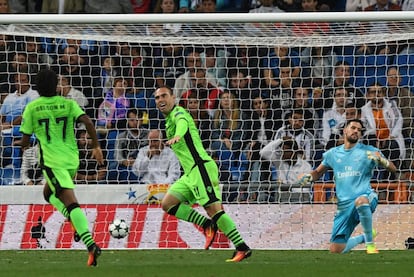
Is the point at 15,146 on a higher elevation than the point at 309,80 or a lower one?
lower

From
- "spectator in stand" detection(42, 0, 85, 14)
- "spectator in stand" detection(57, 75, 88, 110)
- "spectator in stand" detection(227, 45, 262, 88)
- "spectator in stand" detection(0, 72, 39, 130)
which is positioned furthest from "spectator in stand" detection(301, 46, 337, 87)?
"spectator in stand" detection(42, 0, 85, 14)

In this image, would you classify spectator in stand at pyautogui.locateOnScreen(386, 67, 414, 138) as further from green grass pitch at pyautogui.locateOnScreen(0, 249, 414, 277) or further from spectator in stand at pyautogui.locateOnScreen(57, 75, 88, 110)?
spectator in stand at pyautogui.locateOnScreen(57, 75, 88, 110)

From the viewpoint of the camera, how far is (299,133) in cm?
1748

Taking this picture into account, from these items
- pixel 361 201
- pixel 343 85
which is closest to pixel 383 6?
pixel 343 85

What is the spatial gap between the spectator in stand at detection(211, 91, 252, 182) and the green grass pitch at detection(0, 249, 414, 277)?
1.82m

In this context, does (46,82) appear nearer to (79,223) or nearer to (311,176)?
(79,223)

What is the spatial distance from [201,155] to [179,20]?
2.17m

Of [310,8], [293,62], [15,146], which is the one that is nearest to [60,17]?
[15,146]

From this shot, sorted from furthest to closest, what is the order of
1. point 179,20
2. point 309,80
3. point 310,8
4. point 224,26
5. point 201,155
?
1. point 310,8
2. point 309,80
3. point 224,26
4. point 179,20
5. point 201,155

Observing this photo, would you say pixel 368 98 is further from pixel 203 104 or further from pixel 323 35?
pixel 203 104

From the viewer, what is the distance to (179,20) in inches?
605

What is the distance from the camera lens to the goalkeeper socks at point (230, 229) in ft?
44.2

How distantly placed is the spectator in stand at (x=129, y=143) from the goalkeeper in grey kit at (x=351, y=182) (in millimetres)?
3278

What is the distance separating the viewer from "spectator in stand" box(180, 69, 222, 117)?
694 inches
